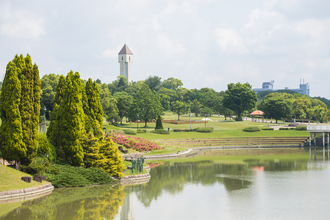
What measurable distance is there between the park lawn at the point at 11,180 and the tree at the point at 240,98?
7537 centimetres

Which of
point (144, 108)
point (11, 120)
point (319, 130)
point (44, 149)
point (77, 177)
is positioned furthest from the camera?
point (144, 108)

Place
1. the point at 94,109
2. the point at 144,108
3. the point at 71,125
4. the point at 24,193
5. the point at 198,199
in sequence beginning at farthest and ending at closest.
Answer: the point at 144,108 → the point at 94,109 → the point at 71,125 → the point at 198,199 → the point at 24,193

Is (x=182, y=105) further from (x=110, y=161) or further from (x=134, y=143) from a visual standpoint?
(x=110, y=161)

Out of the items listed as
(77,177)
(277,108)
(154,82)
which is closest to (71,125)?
(77,177)

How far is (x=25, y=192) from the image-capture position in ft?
70.6

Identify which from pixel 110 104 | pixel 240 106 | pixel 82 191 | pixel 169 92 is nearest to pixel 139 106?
pixel 110 104

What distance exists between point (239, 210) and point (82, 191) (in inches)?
416

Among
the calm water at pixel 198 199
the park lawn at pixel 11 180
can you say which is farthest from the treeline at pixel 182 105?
the calm water at pixel 198 199

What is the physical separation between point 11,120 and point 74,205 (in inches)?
300

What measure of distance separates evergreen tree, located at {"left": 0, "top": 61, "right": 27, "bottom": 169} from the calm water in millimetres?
3795

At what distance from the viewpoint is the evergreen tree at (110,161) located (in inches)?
1090

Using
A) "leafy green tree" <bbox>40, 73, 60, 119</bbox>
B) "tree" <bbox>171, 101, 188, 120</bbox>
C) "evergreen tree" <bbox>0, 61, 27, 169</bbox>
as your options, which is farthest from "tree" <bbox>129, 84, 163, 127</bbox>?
"evergreen tree" <bbox>0, 61, 27, 169</bbox>

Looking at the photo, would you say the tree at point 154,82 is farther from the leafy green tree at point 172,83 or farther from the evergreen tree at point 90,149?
the evergreen tree at point 90,149

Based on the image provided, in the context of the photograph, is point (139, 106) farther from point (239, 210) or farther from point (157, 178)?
point (239, 210)
